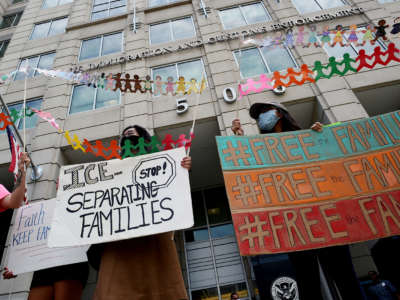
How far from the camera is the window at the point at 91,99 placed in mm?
8375

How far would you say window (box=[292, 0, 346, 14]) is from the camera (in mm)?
9320

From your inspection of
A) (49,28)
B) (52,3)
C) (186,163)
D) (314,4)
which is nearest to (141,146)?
(186,163)

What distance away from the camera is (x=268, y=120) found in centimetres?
383

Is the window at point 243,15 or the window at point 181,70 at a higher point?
the window at point 243,15

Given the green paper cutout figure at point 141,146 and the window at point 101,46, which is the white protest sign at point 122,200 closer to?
the green paper cutout figure at point 141,146

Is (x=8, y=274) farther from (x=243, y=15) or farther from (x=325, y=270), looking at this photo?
(x=243, y=15)

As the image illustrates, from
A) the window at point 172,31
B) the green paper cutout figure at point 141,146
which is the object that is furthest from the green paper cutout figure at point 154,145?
the window at point 172,31

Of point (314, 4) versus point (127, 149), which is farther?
point (314, 4)

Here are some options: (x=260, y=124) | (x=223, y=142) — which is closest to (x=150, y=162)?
(x=223, y=142)

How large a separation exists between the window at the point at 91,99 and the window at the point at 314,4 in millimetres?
7567

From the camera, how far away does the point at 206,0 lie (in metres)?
10.7

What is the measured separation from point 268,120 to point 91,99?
22.6ft

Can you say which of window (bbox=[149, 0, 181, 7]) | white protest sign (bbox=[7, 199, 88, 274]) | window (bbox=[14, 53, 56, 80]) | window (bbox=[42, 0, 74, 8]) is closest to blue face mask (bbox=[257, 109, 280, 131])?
white protest sign (bbox=[7, 199, 88, 274])

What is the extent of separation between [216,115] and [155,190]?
15.2ft
